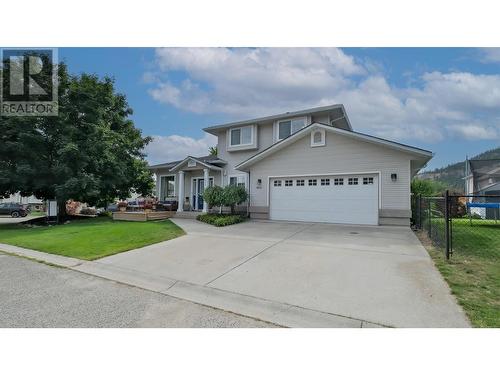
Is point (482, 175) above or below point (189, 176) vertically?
above

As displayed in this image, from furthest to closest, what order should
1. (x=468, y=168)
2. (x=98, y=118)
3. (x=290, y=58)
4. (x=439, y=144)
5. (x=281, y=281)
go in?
(x=439, y=144)
(x=468, y=168)
(x=98, y=118)
(x=290, y=58)
(x=281, y=281)

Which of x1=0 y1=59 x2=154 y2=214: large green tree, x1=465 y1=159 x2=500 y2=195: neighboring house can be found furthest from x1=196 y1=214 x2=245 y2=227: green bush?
x1=465 y1=159 x2=500 y2=195: neighboring house

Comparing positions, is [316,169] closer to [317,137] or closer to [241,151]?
[317,137]

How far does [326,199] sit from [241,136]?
280 inches

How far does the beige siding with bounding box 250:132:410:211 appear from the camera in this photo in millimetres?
11328

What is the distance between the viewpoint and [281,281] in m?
4.91

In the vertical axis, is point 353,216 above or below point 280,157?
below

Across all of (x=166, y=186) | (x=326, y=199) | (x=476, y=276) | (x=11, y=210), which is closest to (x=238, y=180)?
(x=326, y=199)

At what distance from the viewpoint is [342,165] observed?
490 inches

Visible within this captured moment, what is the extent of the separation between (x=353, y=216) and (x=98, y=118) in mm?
16068

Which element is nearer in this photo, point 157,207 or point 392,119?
point 157,207
